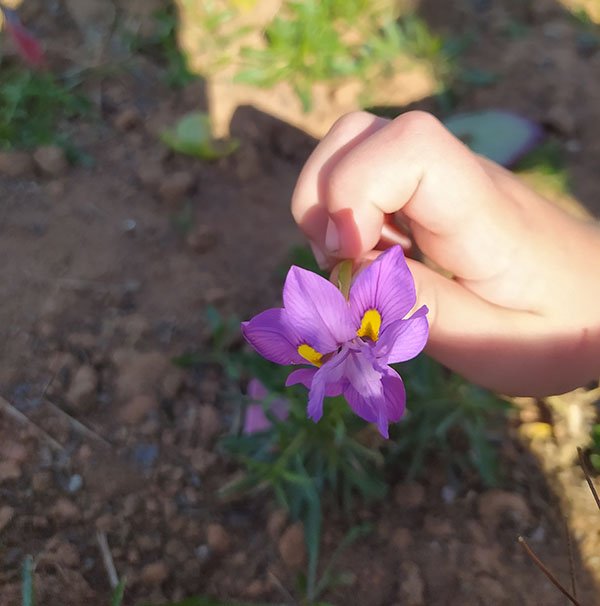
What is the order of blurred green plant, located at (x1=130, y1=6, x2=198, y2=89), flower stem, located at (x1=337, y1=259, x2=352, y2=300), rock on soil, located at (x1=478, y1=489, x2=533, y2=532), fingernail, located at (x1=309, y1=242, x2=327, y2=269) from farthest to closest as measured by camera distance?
1. blurred green plant, located at (x1=130, y1=6, x2=198, y2=89)
2. rock on soil, located at (x1=478, y1=489, x2=533, y2=532)
3. fingernail, located at (x1=309, y1=242, x2=327, y2=269)
4. flower stem, located at (x1=337, y1=259, x2=352, y2=300)

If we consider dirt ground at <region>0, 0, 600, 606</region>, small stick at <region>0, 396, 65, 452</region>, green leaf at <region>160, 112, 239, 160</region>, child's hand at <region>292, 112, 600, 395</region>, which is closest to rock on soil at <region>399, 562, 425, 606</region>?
dirt ground at <region>0, 0, 600, 606</region>

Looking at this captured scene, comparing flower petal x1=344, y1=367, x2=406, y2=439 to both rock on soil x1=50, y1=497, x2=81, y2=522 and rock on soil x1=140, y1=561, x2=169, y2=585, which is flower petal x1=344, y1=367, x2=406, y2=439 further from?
rock on soil x1=50, y1=497, x2=81, y2=522

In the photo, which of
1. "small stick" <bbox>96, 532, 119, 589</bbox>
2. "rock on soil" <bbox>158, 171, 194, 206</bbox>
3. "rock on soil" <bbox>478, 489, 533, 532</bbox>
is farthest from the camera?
"rock on soil" <bbox>158, 171, 194, 206</bbox>

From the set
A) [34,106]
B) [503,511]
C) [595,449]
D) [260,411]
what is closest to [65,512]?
[260,411]

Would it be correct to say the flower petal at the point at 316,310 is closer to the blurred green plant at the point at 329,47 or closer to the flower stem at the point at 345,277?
the flower stem at the point at 345,277

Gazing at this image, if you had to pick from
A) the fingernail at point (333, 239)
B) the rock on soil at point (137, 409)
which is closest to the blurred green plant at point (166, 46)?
the rock on soil at point (137, 409)

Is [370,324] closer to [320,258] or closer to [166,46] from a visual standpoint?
[320,258]

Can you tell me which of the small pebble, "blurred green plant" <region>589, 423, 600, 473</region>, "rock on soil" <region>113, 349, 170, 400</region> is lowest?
"rock on soil" <region>113, 349, 170, 400</region>
